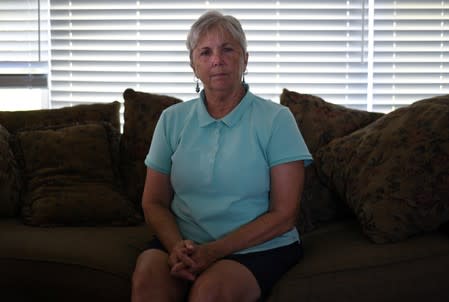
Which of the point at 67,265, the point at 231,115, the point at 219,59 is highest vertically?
the point at 219,59

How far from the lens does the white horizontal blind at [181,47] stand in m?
3.45

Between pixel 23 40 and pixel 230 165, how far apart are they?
202 cm

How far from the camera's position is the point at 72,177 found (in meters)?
2.66

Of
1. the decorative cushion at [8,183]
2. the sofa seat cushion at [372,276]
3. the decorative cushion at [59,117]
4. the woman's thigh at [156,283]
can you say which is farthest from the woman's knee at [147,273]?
the decorative cushion at [59,117]

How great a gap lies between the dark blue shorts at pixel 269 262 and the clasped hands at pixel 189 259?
8 cm

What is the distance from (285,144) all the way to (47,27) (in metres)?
2.05

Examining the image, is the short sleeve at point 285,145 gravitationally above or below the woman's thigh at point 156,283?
above

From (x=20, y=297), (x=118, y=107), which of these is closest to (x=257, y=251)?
(x=20, y=297)

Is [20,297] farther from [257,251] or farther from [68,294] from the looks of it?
[257,251]

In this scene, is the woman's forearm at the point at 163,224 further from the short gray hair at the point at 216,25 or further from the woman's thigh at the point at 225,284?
the short gray hair at the point at 216,25

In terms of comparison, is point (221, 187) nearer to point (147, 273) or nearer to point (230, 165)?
point (230, 165)

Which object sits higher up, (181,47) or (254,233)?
(181,47)

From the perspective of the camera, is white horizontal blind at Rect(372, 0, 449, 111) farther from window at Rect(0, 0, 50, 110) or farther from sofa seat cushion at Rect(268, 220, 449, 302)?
Result: window at Rect(0, 0, 50, 110)

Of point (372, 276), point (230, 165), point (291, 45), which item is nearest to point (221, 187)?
point (230, 165)
